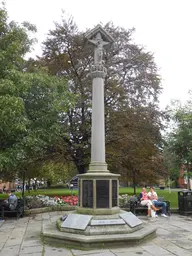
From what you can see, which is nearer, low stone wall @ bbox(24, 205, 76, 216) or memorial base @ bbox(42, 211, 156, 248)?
memorial base @ bbox(42, 211, 156, 248)

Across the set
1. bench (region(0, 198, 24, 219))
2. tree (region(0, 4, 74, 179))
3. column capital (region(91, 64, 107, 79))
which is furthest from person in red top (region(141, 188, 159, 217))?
column capital (region(91, 64, 107, 79))

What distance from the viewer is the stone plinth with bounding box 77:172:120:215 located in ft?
28.1

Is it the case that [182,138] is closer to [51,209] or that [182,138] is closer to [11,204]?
[51,209]

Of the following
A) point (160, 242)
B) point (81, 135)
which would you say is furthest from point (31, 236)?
point (81, 135)

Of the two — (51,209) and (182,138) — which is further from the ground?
(182,138)

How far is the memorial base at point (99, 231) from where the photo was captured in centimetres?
705

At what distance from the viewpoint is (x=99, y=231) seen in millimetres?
7422

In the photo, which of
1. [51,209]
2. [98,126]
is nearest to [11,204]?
[51,209]

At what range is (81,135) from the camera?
17.8 meters

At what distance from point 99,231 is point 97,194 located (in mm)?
1409

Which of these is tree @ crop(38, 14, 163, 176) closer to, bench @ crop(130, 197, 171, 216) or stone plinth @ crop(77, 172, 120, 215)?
bench @ crop(130, 197, 171, 216)

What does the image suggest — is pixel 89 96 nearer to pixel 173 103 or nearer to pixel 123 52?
pixel 123 52

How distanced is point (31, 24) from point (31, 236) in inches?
424

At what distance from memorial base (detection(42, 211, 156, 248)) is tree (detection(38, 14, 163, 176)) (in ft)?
→ 28.2
